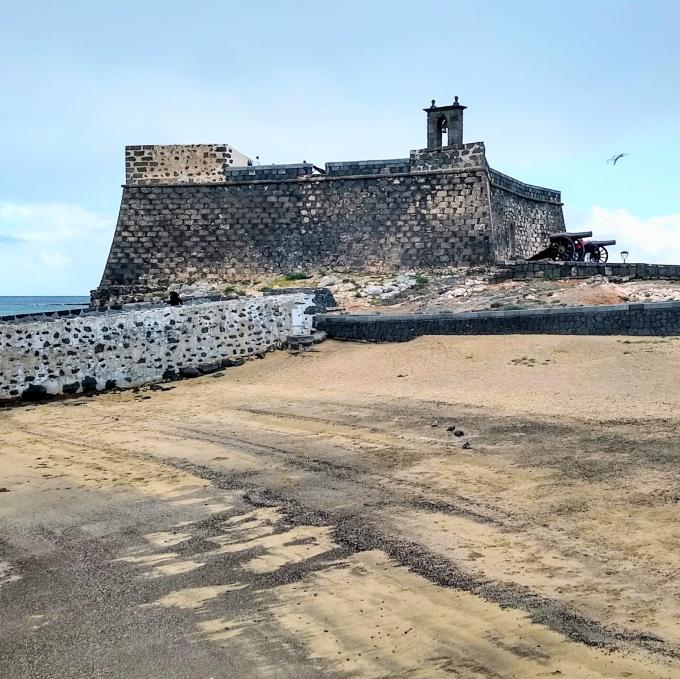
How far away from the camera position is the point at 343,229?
76.0 ft

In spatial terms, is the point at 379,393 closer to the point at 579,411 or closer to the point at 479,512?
the point at 579,411

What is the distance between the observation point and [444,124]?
23422 millimetres

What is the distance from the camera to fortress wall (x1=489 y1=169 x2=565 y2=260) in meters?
23.2

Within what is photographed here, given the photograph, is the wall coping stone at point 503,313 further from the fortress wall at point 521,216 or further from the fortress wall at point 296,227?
the fortress wall at point 521,216

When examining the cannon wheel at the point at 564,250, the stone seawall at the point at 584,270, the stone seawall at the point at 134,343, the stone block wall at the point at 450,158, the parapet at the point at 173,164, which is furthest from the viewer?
the parapet at the point at 173,164

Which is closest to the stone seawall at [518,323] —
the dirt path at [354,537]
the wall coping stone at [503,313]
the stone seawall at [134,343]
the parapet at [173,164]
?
the wall coping stone at [503,313]

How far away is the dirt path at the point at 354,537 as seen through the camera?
4266 millimetres

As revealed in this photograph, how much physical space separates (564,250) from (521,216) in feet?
8.22

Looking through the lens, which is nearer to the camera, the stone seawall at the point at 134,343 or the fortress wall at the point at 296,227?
the stone seawall at the point at 134,343

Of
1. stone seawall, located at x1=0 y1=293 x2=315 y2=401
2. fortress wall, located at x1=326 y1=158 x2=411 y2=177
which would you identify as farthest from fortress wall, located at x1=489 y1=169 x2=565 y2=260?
stone seawall, located at x1=0 y1=293 x2=315 y2=401

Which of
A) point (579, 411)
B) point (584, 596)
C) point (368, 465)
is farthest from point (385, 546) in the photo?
point (579, 411)

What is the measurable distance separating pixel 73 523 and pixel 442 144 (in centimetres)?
1898

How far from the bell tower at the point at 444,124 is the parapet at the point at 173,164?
583 cm

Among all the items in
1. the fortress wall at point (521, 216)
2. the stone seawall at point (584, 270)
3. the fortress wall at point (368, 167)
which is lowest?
the stone seawall at point (584, 270)
